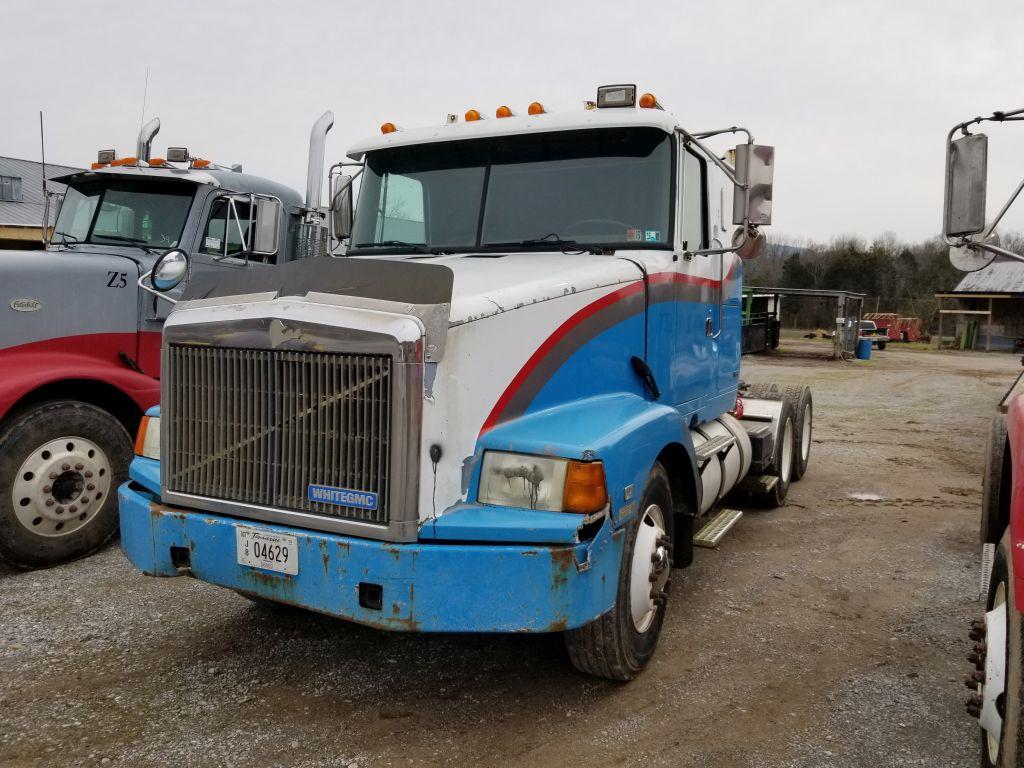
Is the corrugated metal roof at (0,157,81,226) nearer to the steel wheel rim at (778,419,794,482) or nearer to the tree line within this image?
the steel wheel rim at (778,419,794,482)

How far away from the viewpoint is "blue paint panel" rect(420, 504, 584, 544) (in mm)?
2996

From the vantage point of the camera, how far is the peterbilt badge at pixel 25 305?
206 inches

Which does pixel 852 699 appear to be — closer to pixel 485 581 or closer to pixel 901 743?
pixel 901 743

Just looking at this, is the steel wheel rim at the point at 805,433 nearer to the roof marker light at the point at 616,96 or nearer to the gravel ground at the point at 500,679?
the gravel ground at the point at 500,679

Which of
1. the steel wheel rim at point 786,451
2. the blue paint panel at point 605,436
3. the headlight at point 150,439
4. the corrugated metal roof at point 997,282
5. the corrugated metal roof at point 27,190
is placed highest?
the corrugated metal roof at point 27,190

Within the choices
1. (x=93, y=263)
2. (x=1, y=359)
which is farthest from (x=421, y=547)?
(x=93, y=263)

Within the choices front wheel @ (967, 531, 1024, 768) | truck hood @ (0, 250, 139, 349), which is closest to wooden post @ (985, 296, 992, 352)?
truck hood @ (0, 250, 139, 349)

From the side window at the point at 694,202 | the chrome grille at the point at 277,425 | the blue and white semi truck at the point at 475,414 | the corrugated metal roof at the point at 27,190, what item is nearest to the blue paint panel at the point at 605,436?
the blue and white semi truck at the point at 475,414

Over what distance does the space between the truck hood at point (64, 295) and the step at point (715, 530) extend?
4175 mm

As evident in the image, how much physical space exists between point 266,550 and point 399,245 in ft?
7.33

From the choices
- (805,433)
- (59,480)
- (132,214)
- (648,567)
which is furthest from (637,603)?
(805,433)

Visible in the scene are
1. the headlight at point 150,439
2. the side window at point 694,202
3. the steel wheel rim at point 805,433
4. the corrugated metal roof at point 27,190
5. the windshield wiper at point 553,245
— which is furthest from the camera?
the corrugated metal roof at point 27,190

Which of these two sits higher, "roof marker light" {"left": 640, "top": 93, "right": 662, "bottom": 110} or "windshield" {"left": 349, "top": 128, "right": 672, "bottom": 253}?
"roof marker light" {"left": 640, "top": 93, "right": 662, "bottom": 110}

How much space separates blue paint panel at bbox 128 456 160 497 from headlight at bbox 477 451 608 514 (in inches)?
61.4
